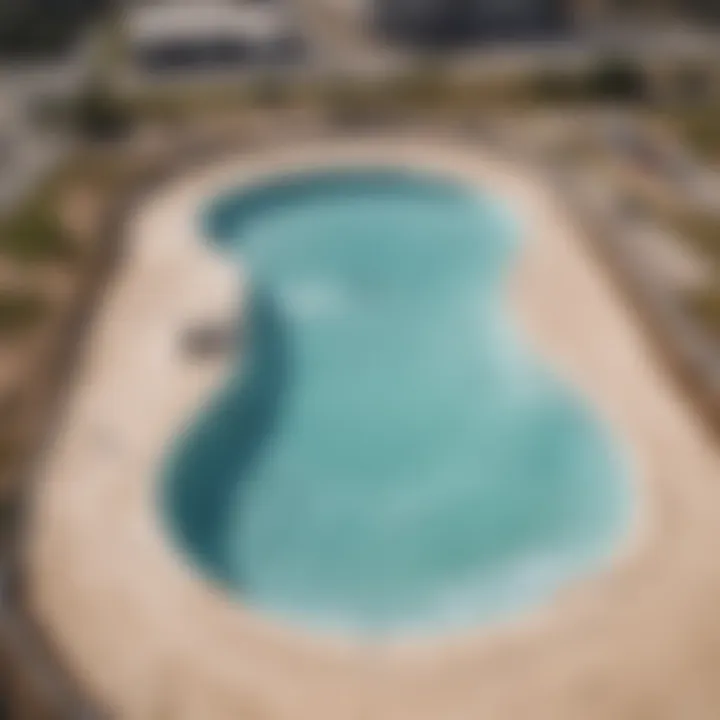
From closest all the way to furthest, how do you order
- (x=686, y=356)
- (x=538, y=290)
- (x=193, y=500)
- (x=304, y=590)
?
(x=304, y=590), (x=193, y=500), (x=686, y=356), (x=538, y=290)

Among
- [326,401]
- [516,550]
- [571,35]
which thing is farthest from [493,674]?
[571,35]

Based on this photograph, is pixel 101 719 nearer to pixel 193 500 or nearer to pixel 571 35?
pixel 193 500

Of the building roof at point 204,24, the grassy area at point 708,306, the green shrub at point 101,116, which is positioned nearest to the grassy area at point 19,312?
the green shrub at point 101,116

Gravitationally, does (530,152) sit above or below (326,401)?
above

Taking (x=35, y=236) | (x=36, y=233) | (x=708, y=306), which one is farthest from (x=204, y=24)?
(x=708, y=306)

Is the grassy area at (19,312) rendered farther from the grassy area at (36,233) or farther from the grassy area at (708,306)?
the grassy area at (708,306)

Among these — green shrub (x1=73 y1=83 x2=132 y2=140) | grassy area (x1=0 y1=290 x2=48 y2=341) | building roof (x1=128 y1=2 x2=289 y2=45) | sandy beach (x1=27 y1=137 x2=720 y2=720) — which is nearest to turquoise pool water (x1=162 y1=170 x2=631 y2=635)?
sandy beach (x1=27 y1=137 x2=720 y2=720)
